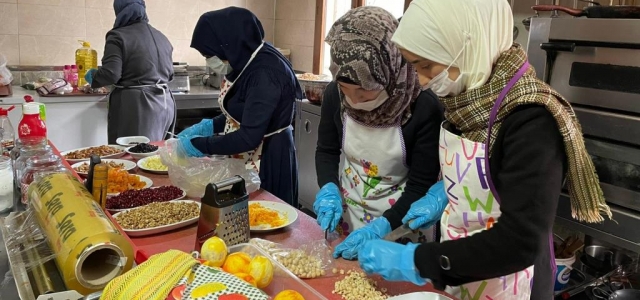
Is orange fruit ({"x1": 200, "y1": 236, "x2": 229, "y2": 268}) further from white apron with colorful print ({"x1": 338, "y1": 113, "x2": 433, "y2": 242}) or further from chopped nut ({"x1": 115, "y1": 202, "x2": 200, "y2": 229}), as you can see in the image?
white apron with colorful print ({"x1": 338, "y1": 113, "x2": 433, "y2": 242})

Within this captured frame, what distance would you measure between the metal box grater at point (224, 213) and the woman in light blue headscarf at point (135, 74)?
2.39 metres

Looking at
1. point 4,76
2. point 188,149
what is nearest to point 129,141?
point 188,149

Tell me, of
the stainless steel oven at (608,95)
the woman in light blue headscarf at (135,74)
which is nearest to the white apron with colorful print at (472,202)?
the stainless steel oven at (608,95)

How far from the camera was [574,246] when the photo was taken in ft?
7.18

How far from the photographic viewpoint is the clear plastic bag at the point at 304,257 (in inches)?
52.1

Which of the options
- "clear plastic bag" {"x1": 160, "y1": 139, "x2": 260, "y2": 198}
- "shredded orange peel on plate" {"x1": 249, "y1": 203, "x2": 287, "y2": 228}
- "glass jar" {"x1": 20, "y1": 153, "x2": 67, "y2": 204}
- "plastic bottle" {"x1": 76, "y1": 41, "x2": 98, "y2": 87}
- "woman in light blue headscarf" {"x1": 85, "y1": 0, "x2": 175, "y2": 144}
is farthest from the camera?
"plastic bottle" {"x1": 76, "y1": 41, "x2": 98, "y2": 87}

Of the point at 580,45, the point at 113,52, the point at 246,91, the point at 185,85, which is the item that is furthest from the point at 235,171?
the point at 185,85

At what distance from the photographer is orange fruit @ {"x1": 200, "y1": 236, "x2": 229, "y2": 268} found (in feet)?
3.90

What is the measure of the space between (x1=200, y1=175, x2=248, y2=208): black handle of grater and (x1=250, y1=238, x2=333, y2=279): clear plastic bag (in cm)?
14

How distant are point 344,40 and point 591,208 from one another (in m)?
0.81

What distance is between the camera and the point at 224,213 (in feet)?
4.35

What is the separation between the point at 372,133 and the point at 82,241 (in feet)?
3.26

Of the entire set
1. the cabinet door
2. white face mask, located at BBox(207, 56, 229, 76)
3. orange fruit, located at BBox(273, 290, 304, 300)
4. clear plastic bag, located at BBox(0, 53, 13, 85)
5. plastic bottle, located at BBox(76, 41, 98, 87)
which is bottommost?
the cabinet door

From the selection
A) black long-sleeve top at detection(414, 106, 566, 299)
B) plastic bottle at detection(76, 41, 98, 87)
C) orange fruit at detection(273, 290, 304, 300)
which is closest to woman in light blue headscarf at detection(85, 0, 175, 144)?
plastic bottle at detection(76, 41, 98, 87)
